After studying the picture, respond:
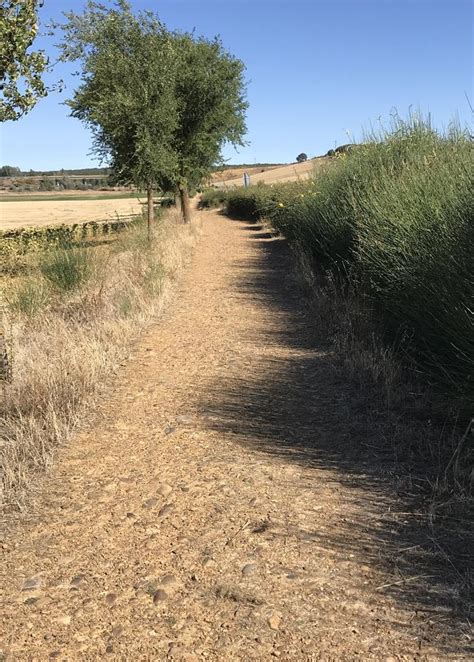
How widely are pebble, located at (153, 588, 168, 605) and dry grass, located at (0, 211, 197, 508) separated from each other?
1139 mm

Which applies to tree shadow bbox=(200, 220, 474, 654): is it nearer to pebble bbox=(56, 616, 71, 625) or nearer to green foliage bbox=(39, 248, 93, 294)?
pebble bbox=(56, 616, 71, 625)

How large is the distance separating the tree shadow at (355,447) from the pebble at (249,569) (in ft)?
1.09

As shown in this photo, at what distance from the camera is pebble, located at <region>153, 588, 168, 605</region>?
2.52 m

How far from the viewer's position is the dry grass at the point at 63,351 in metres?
3.87

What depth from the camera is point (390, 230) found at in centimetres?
618

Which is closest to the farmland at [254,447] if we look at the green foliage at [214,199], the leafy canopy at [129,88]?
the leafy canopy at [129,88]

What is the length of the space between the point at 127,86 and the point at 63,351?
1029cm

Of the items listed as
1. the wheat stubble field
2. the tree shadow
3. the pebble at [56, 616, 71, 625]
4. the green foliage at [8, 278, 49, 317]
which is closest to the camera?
the pebble at [56, 616, 71, 625]

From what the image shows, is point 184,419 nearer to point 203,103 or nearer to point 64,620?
point 64,620

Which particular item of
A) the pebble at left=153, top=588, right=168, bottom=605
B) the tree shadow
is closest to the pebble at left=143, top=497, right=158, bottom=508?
the pebble at left=153, top=588, right=168, bottom=605

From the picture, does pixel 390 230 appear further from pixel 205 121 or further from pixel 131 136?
pixel 205 121

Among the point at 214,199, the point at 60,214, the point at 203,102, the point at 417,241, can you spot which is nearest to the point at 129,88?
the point at 203,102

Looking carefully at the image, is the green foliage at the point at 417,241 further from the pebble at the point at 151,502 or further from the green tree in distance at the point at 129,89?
the green tree in distance at the point at 129,89

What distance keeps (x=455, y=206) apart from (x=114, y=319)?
411cm
